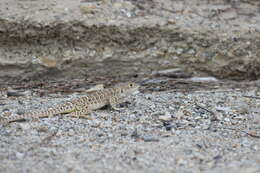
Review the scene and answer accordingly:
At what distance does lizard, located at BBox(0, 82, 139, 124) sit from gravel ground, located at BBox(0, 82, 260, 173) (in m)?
0.13

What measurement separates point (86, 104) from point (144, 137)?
151 centimetres

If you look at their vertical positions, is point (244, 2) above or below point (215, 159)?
above

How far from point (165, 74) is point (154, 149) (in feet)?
11.7

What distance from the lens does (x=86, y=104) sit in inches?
273

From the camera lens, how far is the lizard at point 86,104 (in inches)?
252

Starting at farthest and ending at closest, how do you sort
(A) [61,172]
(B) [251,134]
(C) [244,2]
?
(C) [244,2] < (B) [251,134] < (A) [61,172]

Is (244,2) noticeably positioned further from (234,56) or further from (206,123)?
(206,123)

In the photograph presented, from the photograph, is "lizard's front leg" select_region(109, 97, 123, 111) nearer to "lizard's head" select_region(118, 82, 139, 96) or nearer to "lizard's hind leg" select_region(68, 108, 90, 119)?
"lizard's head" select_region(118, 82, 139, 96)

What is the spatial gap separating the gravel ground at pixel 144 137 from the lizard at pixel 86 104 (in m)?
0.13

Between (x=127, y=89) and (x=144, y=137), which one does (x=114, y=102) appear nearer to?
(x=127, y=89)

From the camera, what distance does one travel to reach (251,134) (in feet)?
19.9

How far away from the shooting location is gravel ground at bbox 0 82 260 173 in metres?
4.86

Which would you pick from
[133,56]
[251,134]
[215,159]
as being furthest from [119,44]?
[215,159]

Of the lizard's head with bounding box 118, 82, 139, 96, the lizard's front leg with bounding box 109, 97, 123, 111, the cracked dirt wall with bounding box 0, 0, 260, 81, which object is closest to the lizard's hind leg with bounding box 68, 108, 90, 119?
the lizard's front leg with bounding box 109, 97, 123, 111
